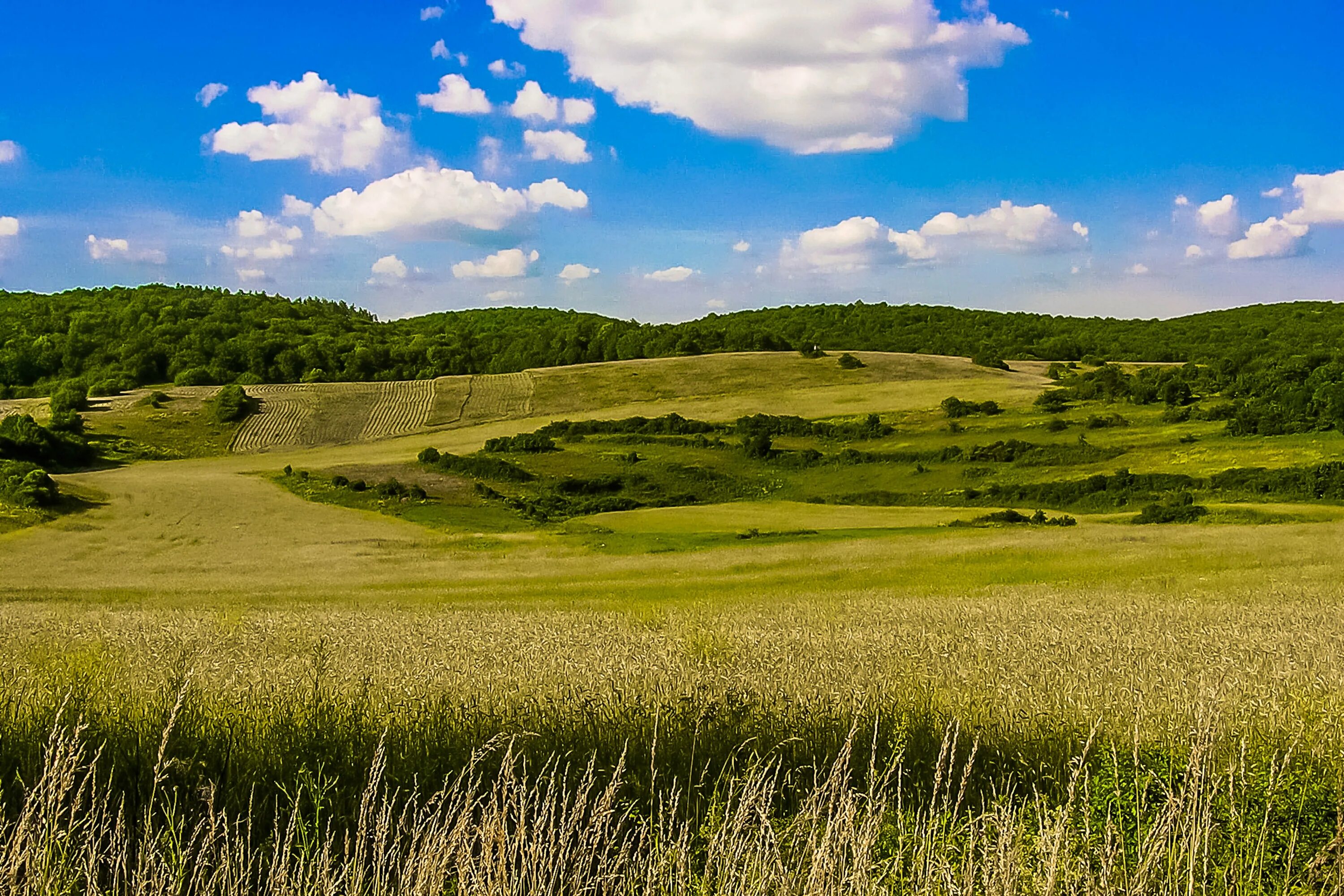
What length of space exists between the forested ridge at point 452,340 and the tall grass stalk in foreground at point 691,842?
106678 mm

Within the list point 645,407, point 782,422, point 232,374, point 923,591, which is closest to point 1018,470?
point 782,422

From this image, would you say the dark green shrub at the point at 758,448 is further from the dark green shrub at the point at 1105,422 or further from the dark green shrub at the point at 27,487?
the dark green shrub at the point at 27,487

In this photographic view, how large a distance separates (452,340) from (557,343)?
20.9 metres

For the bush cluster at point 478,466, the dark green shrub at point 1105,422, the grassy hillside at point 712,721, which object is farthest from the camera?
the dark green shrub at point 1105,422

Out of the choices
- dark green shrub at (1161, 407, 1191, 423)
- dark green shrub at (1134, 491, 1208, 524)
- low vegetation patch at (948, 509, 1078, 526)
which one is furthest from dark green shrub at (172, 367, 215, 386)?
dark green shrub at (1134, 491, 1208, 524)

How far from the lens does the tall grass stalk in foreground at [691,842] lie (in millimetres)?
3734

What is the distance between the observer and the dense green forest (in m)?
106

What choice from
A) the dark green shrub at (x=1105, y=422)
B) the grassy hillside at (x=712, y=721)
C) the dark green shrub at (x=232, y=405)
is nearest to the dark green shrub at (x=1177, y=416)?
the dark green shrub at (x=1105, y=422)

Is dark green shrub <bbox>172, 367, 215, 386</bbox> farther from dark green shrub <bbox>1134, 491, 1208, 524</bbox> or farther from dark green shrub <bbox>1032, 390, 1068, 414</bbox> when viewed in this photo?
dark green shrub <bbox>1134, 491, 1208, 524</bbox>

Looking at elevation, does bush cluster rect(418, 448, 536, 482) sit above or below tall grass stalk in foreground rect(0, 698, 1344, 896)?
below

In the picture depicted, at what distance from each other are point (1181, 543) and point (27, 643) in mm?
32457

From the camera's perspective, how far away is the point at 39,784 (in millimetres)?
3875

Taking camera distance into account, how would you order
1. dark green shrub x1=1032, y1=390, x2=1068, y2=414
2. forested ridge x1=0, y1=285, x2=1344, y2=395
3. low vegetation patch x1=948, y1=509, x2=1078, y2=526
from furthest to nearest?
forested ridge x1=0, y1=285, x2=1344, y2=395
dark green shrub x1=1032, y1=390, x2=1068, y2=414
low vegetation patch x1=948, y1=509, x2=1078, y2=526

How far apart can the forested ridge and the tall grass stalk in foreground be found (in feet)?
350
